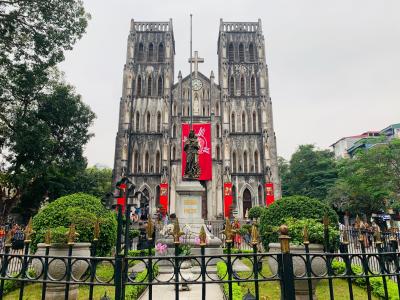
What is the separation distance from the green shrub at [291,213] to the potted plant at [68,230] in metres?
4.27

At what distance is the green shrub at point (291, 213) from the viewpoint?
300 inches

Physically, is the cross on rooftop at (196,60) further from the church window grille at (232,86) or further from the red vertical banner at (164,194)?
the red vertical banner at (164,194)

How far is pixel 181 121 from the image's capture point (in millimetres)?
31047

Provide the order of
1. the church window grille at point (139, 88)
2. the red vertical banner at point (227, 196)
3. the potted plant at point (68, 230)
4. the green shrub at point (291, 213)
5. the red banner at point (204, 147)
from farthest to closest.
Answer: the church window grille at point (139, 88) → the red banner at point (204, 147) → the red vertical banner at point (227, 196) → the green shrub at point (291, 213) → the potted plant at point (68, 230)

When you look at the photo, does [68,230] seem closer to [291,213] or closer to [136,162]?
[291,213]

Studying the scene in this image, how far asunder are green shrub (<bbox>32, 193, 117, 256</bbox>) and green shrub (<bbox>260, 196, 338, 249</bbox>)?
4.28 meters

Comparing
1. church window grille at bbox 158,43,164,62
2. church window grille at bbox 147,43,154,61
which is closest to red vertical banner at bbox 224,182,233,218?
church window grille at bbox 158,43,164,62

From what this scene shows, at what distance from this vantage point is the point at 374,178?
21953 millimetres

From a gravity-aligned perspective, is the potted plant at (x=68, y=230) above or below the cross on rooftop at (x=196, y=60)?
below

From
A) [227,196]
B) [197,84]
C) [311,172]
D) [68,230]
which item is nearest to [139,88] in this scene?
[197,84]

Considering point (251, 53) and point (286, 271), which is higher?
point (251, 53)

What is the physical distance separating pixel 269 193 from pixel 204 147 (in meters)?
7.59

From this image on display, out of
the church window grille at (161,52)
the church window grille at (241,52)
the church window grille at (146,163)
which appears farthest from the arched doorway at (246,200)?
the church window grille at (161,52)

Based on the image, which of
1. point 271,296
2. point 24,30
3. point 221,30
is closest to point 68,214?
point 271,296
